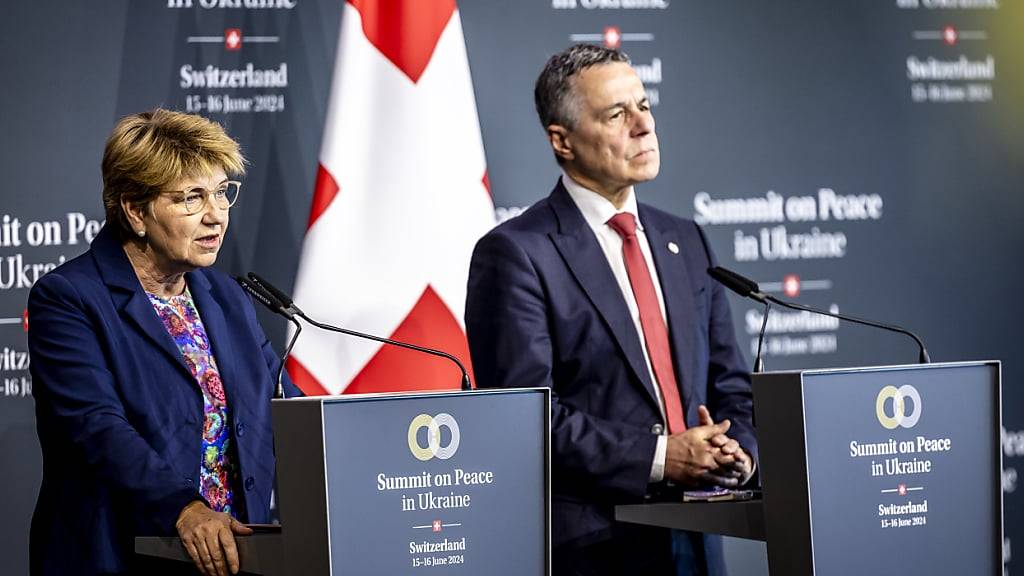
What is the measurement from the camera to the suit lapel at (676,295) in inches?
117

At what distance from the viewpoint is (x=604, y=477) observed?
278 centimetres

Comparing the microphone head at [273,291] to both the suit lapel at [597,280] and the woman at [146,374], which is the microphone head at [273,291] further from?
the suit lapel at [597,280]

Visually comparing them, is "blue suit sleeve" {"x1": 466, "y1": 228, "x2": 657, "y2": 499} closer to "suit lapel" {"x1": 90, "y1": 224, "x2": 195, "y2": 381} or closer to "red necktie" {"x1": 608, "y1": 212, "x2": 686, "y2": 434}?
"red necktie" {"x1": 608, "y1": 212, "x2": 686, "y2": 434}

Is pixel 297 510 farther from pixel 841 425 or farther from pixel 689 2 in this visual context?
pixel 689 2

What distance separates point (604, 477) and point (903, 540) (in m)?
0.69

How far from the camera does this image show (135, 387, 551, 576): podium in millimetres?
2037

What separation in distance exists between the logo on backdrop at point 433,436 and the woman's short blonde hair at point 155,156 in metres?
0.92

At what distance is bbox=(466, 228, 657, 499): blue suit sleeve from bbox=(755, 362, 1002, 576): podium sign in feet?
1.50

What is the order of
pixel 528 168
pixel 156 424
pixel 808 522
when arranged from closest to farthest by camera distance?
1. pixel 808 522
2. pixel 156 424
3. pixel 528 168

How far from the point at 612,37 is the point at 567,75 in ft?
4.45

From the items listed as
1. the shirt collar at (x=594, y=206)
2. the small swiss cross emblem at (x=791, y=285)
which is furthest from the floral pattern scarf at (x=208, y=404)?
the small swiss cross emblem at (x=791, y=285)

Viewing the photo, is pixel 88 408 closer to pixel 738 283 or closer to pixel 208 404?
pixel 208 404

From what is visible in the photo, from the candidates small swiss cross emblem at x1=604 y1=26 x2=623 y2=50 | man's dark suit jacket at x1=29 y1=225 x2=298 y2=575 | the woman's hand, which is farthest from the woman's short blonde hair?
small swiss cross emblem at x1=604 y1=26 x2=623 y2=50

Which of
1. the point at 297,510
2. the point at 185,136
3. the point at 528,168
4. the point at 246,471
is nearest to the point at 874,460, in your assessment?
the point at 297,510
